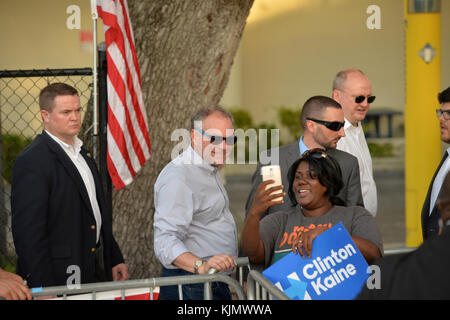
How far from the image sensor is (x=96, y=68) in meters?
4.59

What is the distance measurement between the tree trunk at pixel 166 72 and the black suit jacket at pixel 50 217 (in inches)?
74.1

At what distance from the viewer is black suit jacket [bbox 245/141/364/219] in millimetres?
4000

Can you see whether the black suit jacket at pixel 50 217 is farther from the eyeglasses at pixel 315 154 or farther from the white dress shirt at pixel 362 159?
the white dress shirt at pixel 362 159

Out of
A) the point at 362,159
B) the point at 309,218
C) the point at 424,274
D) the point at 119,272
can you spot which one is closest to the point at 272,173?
the point at 309,218

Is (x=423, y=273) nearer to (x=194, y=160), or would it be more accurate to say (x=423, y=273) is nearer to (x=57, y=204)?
(x=194, y=160)

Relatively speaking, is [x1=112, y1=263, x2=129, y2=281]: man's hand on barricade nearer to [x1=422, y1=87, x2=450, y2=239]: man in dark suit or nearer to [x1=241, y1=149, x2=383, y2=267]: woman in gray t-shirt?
[x1=241, y1=149, x2=383, y2=267]: woman in gray t-shirt

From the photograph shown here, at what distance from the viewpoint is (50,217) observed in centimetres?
358

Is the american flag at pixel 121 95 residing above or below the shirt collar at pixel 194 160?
above

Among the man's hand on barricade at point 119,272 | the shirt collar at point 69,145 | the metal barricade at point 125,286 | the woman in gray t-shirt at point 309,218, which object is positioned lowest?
the man's hand on barricade at point 119,272

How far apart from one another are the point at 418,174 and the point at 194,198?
173 inches

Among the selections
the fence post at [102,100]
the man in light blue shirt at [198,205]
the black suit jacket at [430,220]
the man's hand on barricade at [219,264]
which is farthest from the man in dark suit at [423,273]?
the fence post at [102,100]

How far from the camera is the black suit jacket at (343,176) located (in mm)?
4000

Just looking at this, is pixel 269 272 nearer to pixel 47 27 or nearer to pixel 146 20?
pixel 146 20

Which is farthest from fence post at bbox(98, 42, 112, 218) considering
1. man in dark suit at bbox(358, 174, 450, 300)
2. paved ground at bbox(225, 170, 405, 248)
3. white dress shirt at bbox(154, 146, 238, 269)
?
paved ground at bbox(225, 170, 405, 248)
